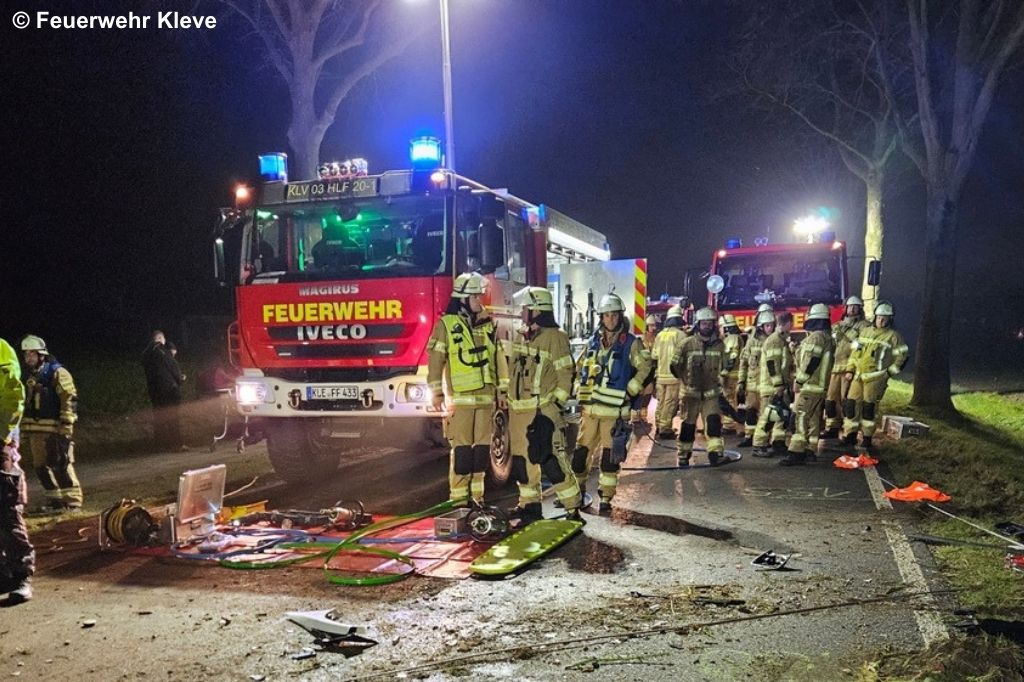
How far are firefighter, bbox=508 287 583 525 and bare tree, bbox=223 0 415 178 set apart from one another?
942 cm

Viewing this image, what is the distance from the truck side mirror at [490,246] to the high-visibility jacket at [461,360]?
750mm

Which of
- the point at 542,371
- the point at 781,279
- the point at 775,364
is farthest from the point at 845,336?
the point at 542,371

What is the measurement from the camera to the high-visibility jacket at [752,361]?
34.7 feet

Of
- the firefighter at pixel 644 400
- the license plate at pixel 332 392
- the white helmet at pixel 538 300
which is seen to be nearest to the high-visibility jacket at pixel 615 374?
the white helmet at pixel 538 300

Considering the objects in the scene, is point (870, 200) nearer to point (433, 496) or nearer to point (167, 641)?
point (433, 496)

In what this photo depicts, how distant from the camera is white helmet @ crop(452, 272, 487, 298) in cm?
690

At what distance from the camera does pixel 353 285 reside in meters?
7.75

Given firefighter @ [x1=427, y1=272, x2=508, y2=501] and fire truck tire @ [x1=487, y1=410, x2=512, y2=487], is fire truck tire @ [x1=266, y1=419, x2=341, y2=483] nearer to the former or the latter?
fire truck tire @ [x1=487, y1=410, x2=512, y2=487]

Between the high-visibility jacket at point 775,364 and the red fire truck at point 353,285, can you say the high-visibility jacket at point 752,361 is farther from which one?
the red fire truck at point 353,285

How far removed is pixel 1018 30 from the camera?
12.2 metres

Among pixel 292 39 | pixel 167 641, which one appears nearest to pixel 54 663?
pixel 167 641

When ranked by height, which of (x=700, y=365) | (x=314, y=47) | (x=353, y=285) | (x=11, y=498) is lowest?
(x=11, y=498)

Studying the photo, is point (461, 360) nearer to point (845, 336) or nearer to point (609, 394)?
point (609, 394)

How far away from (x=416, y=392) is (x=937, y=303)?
10.4 m
